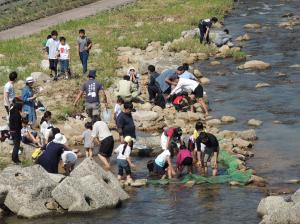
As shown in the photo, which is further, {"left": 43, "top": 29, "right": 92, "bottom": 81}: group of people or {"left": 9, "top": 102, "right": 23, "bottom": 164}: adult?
{"left": 43, "top": 29, "right": 92, "bottom": 81}: group of people

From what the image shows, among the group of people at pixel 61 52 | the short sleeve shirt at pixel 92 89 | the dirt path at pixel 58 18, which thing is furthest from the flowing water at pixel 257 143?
the dirt path at pixel 58 18

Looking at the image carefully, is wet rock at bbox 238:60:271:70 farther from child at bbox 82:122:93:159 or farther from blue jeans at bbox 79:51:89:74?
child at bbox 82:122:93:159

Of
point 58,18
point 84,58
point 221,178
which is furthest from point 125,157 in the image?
point 58,18

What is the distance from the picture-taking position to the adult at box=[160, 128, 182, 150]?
21219 mm

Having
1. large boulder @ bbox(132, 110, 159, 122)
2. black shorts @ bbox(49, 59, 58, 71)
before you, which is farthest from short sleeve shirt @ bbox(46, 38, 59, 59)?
large boulder @ bbox(132, 110, 159, 122)

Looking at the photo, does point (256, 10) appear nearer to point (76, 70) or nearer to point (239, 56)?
point (239, 56)

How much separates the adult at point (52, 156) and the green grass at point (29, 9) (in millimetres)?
27182

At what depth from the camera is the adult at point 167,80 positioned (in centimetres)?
2845

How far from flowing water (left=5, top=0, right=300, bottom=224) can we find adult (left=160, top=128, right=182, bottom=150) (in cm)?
101

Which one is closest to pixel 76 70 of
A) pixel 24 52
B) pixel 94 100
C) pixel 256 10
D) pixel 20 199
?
pixel 24 52

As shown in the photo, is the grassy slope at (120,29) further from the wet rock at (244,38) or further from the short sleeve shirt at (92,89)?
the short sleeve shirt at (92,89)

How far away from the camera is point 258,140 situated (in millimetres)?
24484

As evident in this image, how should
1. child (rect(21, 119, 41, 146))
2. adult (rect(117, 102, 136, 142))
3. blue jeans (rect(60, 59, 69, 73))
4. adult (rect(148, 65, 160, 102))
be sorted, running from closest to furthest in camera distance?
adult (rect(117, 102, 136, 142))
child (rect(21, 119, 41, 146))
adult (rect(148, 65, 160, 102))
blue jeans (rect(60, 59, 69, 73))

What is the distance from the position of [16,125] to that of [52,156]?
6.82 feet
